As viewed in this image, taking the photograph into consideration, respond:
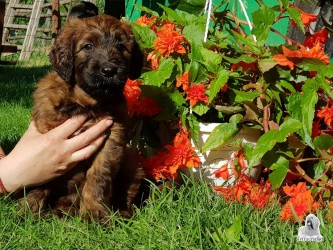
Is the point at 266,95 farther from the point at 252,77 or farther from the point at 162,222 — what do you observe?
the point at 162,222

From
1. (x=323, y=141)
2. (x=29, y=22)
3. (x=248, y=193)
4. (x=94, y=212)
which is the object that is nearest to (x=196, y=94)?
(x=248, y=193)

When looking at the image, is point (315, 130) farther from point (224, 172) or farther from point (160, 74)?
point (160, 74)

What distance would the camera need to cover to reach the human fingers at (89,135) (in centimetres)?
251

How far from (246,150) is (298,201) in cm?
32

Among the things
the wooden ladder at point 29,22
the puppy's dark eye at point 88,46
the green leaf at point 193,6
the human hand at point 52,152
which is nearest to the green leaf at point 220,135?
the human hand at point 52,152

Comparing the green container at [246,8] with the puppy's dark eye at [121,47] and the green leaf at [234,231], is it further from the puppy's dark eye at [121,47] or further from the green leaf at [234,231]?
the green leaf at [234,231]

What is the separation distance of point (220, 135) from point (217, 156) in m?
0.24

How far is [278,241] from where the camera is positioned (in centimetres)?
206

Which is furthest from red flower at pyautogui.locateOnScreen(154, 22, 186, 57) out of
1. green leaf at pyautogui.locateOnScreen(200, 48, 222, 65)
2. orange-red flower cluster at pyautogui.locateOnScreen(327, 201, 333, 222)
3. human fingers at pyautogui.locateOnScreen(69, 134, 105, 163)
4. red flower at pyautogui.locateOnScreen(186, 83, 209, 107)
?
orange-red flower cluster at pyautogui.locateOnScreen(327, 201, 333, 222)

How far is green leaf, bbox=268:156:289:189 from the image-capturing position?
243 centimetres

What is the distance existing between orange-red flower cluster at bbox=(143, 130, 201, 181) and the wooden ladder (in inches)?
320

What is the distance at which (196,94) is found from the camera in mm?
2717

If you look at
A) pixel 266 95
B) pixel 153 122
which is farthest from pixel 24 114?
pixel 266 95

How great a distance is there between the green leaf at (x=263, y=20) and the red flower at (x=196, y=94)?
36 cm
